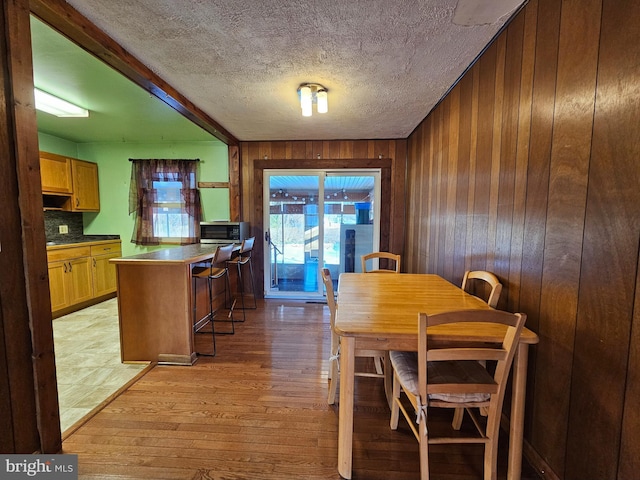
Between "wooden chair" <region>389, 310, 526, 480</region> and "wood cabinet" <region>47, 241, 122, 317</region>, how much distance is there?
4.22 m

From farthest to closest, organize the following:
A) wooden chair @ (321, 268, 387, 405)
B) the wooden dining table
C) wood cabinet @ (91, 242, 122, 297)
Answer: wood cabinet @ (91, 242, 122, 297) < wooden chair @ (321, 268, 387, 405) < the wooden dining table

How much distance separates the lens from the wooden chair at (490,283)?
1.48 m

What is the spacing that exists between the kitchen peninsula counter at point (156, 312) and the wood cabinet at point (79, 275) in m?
1.81

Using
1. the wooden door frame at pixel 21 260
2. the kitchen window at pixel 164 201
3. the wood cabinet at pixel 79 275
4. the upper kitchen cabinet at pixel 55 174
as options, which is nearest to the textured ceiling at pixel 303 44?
the wooden door frame at pixel 21 260

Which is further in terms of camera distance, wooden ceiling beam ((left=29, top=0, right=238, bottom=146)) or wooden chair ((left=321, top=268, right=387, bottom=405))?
wooden chair ((left=321, top=268, right=387, bottom=405))

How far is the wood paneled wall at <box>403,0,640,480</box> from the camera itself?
0.91 meters

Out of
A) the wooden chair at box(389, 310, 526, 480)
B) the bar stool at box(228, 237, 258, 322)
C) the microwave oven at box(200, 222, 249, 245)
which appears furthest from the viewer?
the microwave oven at box(200, 222, 249, 245)

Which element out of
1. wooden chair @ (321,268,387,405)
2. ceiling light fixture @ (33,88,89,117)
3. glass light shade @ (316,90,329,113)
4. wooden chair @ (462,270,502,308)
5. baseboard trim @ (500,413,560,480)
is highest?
ceiling light fixture @ (33,88,89,117)

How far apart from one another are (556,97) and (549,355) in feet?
3.91

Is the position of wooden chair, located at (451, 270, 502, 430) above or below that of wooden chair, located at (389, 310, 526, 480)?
above

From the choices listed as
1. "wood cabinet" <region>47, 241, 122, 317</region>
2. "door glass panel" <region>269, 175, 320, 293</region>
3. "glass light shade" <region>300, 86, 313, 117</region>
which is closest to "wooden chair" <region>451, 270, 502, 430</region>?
"glass light shade" <region>300, 86, 313, 117</region>

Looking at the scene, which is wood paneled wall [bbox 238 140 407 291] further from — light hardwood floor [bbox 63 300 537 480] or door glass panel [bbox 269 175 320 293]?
light hardwood floor [bbox 63 300 537 480]

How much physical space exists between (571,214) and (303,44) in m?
1.80

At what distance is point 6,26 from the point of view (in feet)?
3.87
